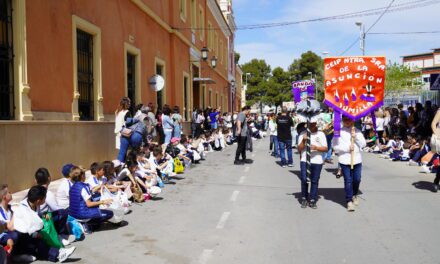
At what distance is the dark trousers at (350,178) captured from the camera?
8086 mm

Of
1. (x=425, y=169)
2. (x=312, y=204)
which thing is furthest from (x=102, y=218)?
(x=425, y=169)

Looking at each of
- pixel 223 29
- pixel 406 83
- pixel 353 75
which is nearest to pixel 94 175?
pixel 353 75

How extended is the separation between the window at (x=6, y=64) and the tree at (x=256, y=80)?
7967 centimetres

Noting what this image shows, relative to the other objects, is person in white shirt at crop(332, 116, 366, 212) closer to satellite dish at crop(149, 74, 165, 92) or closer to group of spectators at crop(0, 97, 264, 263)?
group of spectators at crop(0, 97, 264, 263)

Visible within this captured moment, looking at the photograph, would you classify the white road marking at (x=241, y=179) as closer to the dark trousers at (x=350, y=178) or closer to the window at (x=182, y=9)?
the dark trousers at (x=350, y=178)

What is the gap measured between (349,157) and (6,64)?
6.70 meters

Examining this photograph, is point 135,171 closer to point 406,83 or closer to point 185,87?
point 185,87

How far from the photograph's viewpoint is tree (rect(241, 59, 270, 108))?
88.8 metres

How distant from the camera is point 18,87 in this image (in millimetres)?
8914

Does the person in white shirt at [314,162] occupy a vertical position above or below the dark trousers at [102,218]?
above

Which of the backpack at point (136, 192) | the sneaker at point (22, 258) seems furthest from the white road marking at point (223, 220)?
the sneaker at point (22, 258)

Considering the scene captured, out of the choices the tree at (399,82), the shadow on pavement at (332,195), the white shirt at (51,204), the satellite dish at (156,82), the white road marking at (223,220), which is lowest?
the white road marking at (223,220)

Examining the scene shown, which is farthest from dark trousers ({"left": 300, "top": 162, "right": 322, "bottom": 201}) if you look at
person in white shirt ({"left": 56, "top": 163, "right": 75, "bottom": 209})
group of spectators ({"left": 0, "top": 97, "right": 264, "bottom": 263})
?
person in white shirt ({"left": 56, "top": 163, "right": 75, "bottom": 209})

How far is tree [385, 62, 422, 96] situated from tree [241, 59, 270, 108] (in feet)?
124
